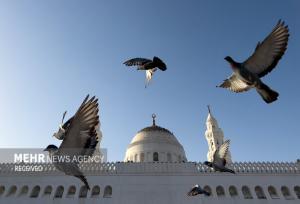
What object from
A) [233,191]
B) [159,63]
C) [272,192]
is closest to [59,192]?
[233,191]

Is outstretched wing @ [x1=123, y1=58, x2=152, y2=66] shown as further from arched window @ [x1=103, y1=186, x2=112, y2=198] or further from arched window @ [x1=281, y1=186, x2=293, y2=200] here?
arched window @ [x1=281, y1=186, x2=293, y2=200]

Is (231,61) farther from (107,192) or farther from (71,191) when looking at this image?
(71,191)

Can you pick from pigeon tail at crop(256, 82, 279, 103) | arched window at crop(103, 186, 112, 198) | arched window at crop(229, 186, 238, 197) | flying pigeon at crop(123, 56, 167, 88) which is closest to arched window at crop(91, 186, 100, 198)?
arched window at crop(103, 186, 112, 198)

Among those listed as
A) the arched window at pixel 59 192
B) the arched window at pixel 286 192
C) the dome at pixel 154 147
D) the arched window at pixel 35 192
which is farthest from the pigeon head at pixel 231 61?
the dome at pixel 154 147

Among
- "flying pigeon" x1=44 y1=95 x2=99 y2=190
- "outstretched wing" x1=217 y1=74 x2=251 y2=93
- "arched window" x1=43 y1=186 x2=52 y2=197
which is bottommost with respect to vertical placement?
→ "flying pigeon" x1=44 y1=95 x2=99 y2=190

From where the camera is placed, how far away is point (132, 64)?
821 cm

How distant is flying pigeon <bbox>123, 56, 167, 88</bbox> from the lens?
7801mm

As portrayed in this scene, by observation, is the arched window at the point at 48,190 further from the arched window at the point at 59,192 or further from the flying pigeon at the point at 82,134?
the flying pigeon at the point at 82,134

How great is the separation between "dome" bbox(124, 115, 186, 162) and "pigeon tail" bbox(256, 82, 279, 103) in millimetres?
36858

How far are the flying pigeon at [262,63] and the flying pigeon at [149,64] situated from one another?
1.85 meters

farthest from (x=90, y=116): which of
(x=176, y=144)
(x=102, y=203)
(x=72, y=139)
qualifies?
(x=176, y=144)

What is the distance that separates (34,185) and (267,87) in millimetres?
30674

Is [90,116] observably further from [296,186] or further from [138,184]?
Answer: [296,186]

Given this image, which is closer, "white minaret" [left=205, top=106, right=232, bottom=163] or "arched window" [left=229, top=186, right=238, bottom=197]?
"arched window" [left=229, top=186, right=238, bottom=197]
